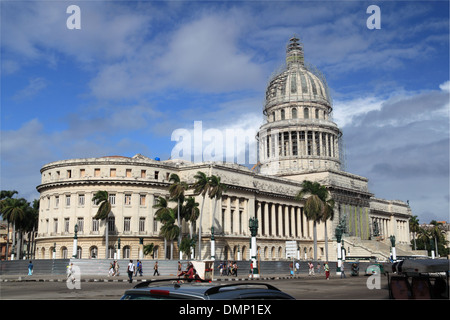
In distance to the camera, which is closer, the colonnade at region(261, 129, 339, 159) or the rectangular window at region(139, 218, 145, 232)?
the rectangular window at region(139, 218, 145, 232)

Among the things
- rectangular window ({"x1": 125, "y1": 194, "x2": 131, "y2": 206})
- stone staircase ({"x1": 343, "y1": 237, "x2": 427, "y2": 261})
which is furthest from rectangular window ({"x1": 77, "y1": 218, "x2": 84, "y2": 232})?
stone staircase ({"x1": 343, "y1": 237, "x2": 427, "y2": 261})

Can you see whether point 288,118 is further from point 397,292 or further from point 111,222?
point 397,292

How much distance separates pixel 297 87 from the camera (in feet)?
390

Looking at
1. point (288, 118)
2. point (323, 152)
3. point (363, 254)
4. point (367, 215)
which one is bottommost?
point (363, 254)

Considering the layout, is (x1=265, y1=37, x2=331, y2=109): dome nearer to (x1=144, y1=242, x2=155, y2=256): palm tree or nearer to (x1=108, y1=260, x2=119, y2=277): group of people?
(x1=144, y1=242, x2=155, y2=256): palm tree

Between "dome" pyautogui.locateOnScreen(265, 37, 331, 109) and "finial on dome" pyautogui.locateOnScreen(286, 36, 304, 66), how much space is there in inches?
59.4

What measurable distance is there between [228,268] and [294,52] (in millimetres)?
86366

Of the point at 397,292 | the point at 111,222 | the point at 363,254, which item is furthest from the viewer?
the point at 363,254

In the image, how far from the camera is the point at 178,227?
6431 cm

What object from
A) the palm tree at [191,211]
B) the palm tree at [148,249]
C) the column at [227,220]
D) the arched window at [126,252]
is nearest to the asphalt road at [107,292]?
the palm tree at [191,211]

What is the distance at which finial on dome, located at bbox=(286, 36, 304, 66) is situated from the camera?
125750 millimetres

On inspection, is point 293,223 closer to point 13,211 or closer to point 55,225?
point 55,225

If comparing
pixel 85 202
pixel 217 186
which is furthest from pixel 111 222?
pixel 217 186
